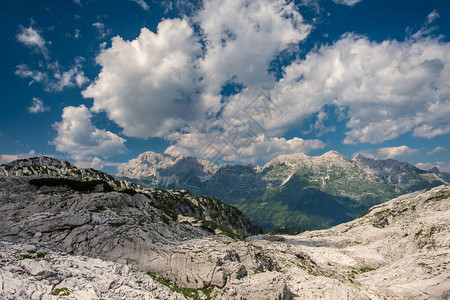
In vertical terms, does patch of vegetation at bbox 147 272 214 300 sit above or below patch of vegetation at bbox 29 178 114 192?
below

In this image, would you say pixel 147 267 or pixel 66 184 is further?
pixel 66 184

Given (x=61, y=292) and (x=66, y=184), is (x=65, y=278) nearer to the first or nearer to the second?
(x=61, y=292)

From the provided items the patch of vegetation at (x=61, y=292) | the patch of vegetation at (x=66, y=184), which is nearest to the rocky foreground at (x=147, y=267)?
the patch of vegetation at (x=61, y=292)

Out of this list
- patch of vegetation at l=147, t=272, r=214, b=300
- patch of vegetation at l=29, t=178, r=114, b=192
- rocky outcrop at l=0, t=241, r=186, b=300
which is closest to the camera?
rocky outcrop at l=0, t=241, r=186, b=300

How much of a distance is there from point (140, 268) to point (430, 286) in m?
47.4

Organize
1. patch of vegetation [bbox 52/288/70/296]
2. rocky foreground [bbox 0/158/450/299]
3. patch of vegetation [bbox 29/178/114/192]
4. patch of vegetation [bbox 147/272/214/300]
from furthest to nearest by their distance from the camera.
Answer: patch of vegetation [bbox 29/178/114/192], patch of vegetation [bbox 147/272/214/300], rocky foreground [bbox 0/158/450/299], patch of vegetation [bbox 52/288/70/296]

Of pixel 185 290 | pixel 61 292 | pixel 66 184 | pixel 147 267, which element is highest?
pixel 66 184

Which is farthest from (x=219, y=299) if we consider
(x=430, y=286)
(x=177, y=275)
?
(x=430, y=286)

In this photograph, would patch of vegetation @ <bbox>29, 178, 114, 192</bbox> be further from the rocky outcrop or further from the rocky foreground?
the rocky outcrop

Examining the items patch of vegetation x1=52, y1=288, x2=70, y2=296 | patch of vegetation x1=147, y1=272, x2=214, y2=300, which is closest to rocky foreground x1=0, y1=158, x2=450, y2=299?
patch of vegetation x1=52, y1=288, x2=70, y2=296

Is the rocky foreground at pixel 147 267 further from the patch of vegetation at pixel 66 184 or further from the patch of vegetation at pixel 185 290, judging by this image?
the patch of vegetation at pixel 66 184

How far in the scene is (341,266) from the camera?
64.4 metres

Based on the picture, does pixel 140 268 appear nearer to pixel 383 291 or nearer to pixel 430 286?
pixel 383 291

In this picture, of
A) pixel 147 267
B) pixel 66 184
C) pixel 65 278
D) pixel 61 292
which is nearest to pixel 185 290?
pixel 147 267
